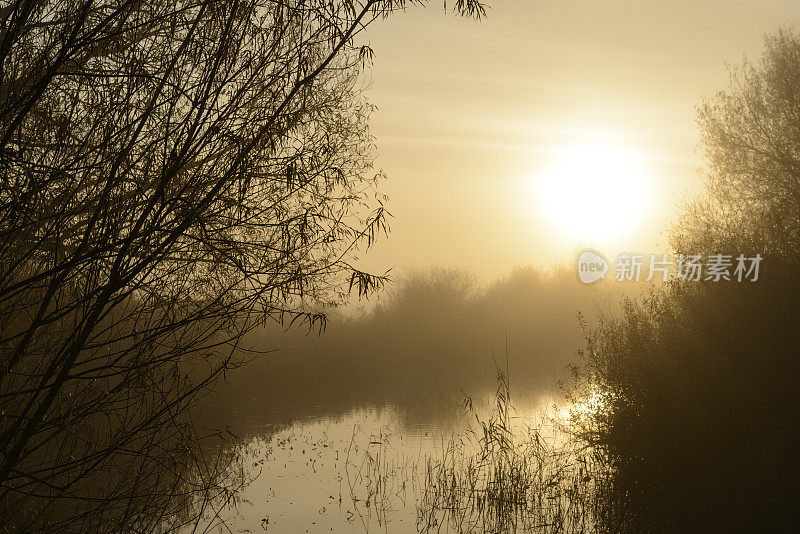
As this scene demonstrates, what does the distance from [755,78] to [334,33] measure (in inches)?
847

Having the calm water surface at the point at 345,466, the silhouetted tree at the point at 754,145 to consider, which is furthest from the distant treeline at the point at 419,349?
the silhouetted tree at the point at 754,145

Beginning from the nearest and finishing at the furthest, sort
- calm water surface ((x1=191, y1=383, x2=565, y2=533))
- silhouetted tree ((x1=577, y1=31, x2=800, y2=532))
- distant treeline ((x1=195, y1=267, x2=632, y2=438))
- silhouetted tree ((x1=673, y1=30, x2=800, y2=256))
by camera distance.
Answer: silhouetted tree ((x1=577, y1=31, x2=800, y2=532)), calm water surface ((x1=191, y1=383, x2=565, y2=533)), silhouetted tree ((x1=673, y1=30, x2=800, y2=256)), distant treeline ((x1=195, y1=267, x2=632, y2=438))

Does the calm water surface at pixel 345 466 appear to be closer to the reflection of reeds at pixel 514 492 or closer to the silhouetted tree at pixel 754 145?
the reflection of reeds at pixel 514 492

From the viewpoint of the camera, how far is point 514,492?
11914mm

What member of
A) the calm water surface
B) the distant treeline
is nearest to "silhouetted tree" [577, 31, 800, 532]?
the calm water surface

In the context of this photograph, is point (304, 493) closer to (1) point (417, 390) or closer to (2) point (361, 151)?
(2) point (361, 151)

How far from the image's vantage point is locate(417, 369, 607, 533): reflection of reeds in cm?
1118

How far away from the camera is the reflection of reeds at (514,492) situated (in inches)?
440

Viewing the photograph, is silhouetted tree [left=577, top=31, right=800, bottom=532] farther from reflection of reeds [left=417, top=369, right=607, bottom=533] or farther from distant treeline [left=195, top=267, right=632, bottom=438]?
distant treeline [left=195, top=267, right=632, bottom=438]

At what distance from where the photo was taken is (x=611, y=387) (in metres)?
12.7

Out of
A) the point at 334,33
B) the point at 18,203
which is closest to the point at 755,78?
the point at 334,33

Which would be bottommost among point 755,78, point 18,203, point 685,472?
point 685,472

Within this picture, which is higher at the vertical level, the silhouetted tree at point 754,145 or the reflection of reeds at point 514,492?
the silhouetted tree at point 754,145

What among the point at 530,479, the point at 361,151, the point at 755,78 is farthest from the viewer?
the point at 755,78
